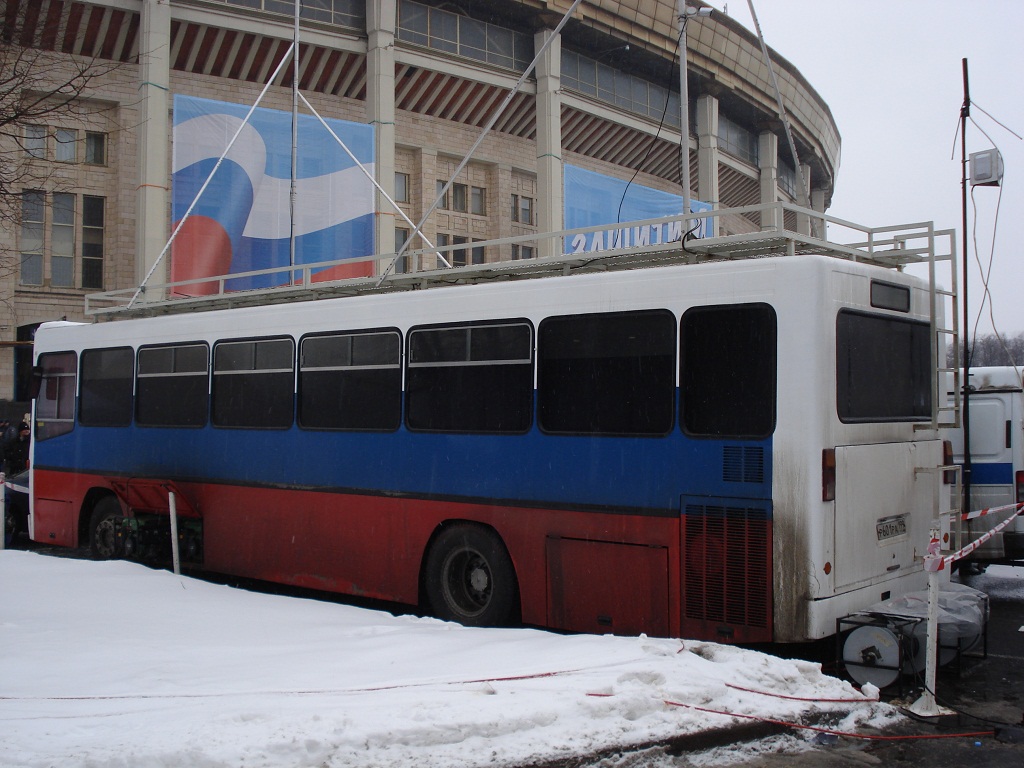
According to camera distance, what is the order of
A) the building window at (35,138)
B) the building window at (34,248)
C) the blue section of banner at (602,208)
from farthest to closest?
1. the blue section of banner at (602,208)
2. the building window at (34,248)
3. the building window at (35,138)

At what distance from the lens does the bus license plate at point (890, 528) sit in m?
7.23

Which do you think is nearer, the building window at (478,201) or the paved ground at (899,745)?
the paved ground at (899,745)

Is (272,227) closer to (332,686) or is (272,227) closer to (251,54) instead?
(251,54)

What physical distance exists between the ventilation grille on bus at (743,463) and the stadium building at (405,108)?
1977 cm

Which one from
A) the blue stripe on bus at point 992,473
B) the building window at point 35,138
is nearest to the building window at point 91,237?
the building window at point 35,138

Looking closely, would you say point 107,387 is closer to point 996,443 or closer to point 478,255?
point 996,443

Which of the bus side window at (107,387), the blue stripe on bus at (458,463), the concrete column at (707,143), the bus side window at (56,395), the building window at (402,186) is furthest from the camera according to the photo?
the concrete column at (707,143)

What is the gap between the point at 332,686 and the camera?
591cm

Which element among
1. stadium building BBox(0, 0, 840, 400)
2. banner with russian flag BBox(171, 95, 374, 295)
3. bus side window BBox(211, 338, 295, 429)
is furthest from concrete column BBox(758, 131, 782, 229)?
bus side window BBox(211, 338, 295, 429)

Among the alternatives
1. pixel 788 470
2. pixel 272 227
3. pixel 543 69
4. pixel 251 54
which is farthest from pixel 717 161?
pixel 788 470

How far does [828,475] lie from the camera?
6727 millimetres

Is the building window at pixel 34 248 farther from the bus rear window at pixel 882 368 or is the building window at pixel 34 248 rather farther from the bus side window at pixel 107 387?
the bus rear window at pixel 882 368

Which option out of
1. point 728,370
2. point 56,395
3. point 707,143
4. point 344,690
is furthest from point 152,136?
point 344,690

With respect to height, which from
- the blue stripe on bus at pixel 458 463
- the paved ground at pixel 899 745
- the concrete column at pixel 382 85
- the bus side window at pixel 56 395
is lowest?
the paved ground at pixel 899 745
